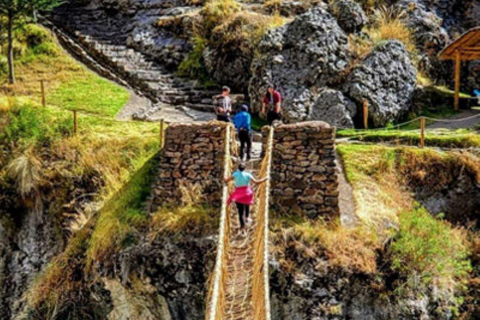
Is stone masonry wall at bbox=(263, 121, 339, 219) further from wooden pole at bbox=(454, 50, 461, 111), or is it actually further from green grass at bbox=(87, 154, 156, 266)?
wooden pole at bbox=(454, 50, 461, 111)

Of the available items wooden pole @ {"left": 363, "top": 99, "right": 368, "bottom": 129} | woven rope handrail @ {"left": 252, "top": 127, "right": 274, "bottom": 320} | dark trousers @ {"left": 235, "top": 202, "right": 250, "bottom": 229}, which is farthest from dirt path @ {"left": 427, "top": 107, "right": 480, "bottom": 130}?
dark trousers @ {"left": 235, "top": 202, "right": 250, "bottom": 229}

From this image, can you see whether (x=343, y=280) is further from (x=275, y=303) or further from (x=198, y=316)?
(x=198, y=316)

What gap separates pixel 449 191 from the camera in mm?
14117

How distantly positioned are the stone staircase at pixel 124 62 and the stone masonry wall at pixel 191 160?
5650 mm

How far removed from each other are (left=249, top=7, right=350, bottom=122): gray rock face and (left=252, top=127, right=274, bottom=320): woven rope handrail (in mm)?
6710

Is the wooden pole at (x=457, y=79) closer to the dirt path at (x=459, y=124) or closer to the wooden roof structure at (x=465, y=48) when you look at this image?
the wooden roof structure at (x=465, y=48)

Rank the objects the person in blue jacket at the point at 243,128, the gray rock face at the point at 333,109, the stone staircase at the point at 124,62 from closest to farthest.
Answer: the person in blue jacket at the point at 243,128
the gray rock face at the point at 333,109
the stone staircase at the point at 124,62

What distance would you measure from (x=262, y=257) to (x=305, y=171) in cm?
360

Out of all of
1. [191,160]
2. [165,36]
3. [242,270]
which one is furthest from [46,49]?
[242,270]

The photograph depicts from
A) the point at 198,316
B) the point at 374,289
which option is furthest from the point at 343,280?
the point at 198,316

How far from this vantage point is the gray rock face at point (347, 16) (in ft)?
66.0

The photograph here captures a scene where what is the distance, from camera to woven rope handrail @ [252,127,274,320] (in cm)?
793

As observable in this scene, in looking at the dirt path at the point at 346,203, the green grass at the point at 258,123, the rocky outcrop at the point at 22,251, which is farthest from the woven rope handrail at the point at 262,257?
the green grass at the point at 258,123

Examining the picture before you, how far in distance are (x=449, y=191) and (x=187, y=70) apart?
10559 millimetres
